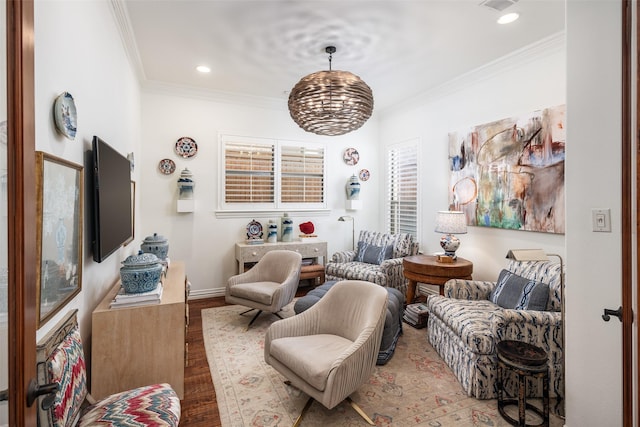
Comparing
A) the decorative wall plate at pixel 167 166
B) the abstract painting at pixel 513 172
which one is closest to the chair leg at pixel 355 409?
the abstract painting at pixel 513 172

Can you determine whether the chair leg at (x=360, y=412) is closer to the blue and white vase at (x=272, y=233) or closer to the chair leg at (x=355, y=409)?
the chair leg at (x=355, y=409)

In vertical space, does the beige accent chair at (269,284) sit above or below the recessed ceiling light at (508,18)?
below

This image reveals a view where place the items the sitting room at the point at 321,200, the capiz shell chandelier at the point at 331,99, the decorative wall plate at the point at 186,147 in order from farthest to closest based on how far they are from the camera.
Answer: the decorative wall plate at the point at 186,147
the capiz shell chandelier at the point at 331,99
the sitting room at the point at 321,200

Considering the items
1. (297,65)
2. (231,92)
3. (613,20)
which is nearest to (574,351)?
(613,20)

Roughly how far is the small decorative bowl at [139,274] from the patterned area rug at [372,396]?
3.09ft

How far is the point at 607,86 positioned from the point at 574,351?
1386mm

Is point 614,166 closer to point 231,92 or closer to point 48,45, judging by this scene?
point 48,45

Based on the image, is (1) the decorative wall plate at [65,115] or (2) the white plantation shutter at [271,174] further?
(2) the white plantation shutter at [271,174]

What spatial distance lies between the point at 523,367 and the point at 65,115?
2.77 m

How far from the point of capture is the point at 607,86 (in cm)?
159

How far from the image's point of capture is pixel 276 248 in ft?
15.3

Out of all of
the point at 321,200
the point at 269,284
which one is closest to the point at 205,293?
the point at 269,284

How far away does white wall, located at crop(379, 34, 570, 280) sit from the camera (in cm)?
312

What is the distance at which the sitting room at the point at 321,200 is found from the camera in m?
1.47
